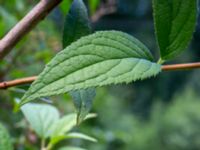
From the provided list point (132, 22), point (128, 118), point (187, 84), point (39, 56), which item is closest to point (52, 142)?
point (39, 56)

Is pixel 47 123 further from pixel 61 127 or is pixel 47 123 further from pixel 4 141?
pixel 4 141

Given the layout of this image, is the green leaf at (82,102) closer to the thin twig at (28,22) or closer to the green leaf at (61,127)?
the thin twig at (28,22)

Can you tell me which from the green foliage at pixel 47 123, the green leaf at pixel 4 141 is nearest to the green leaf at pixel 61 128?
the green foliage at pixel 47 123

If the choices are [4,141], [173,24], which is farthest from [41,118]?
[173,24]

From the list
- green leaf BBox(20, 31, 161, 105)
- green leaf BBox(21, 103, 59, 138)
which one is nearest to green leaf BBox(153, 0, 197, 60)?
green leaf BBox(20, 31, 161, 105)

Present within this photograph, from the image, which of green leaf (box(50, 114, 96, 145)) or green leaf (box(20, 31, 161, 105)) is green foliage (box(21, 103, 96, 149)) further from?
green leaf (box(20, 31, 161, 105))

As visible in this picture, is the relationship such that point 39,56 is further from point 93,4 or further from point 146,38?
point 146,38
